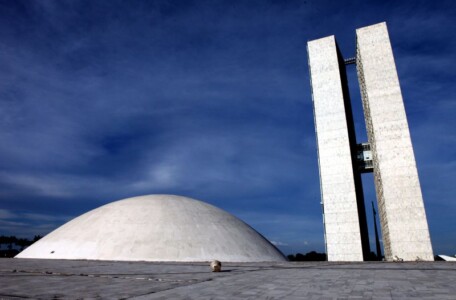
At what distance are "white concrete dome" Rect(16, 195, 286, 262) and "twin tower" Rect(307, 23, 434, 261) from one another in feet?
36.4

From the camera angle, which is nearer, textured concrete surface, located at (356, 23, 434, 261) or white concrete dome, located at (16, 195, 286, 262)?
white concrete dome, located at (16, 195, 286, 262)

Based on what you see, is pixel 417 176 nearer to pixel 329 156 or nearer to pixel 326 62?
pixel 329 156

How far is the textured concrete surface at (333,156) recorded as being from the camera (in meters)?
41.3

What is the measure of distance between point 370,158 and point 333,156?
29.1ft

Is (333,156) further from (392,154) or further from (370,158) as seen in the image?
(370,158)

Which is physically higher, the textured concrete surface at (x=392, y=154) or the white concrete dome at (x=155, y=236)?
the textured concrete surface at (x=392, y=154)

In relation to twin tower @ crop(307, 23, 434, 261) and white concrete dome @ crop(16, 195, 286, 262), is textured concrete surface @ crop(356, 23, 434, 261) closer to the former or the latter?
twin tower @ crop(307, 23, 434, 261)

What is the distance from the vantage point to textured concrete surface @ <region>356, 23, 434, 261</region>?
3719cm

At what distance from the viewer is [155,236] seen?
34312 millimetres

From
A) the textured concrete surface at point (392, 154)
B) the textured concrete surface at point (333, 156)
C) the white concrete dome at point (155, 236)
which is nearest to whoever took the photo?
the white concrete dome at point (155, 236)

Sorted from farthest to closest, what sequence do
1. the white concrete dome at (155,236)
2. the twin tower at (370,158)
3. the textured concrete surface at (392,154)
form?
the twin tower at (370,158) < the textured concrete surface at (392,154) < the white concrete dome at (155,236)

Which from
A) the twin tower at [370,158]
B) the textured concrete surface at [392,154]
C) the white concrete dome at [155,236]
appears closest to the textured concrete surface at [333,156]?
the twin tower at [370,158]

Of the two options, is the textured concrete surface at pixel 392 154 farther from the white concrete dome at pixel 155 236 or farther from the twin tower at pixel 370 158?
the white concrete dome at pixel 155 236

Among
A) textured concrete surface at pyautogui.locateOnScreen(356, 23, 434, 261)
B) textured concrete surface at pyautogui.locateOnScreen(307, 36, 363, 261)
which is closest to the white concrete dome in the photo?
textured concrete surface at pyautogui.locateOnScreen(307, 36, 363, 261)
